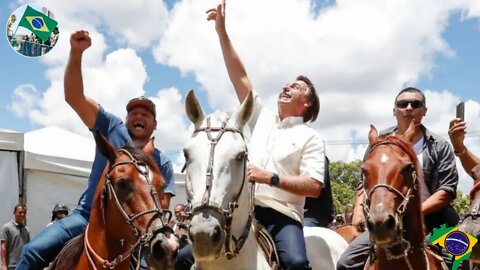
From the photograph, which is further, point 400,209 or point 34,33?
point 34,33

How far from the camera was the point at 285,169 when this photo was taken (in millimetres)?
5449

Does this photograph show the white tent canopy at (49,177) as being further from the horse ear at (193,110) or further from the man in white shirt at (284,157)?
the horse ear at (193,110)

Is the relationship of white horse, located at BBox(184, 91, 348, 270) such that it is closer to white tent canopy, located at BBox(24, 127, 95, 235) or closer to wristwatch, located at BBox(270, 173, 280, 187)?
wristwatch, located at BBox(270, 173, 280, 187)

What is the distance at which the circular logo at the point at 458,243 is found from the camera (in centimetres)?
493

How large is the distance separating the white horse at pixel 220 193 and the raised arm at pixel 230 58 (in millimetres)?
1351

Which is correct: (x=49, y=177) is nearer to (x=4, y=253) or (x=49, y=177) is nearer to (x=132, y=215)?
(x=4, y=253)

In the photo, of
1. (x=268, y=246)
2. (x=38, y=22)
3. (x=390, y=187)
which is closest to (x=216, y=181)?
(x=268, y=246)

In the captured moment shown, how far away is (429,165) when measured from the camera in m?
5.78

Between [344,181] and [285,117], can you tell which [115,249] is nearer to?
[285,117]

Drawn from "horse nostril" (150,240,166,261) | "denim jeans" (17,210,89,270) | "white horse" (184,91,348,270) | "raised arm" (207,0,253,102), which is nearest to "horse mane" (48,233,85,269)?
"denim jeans" (17,210,89,270)

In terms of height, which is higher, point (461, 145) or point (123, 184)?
point (461, 145)

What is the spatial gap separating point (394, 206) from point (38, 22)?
5.17 m

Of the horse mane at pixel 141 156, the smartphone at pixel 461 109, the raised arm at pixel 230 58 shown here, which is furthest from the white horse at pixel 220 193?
the smartphone at pixel 461 109

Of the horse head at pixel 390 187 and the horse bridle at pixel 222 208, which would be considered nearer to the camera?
the horse bridle at pixel 222 208
